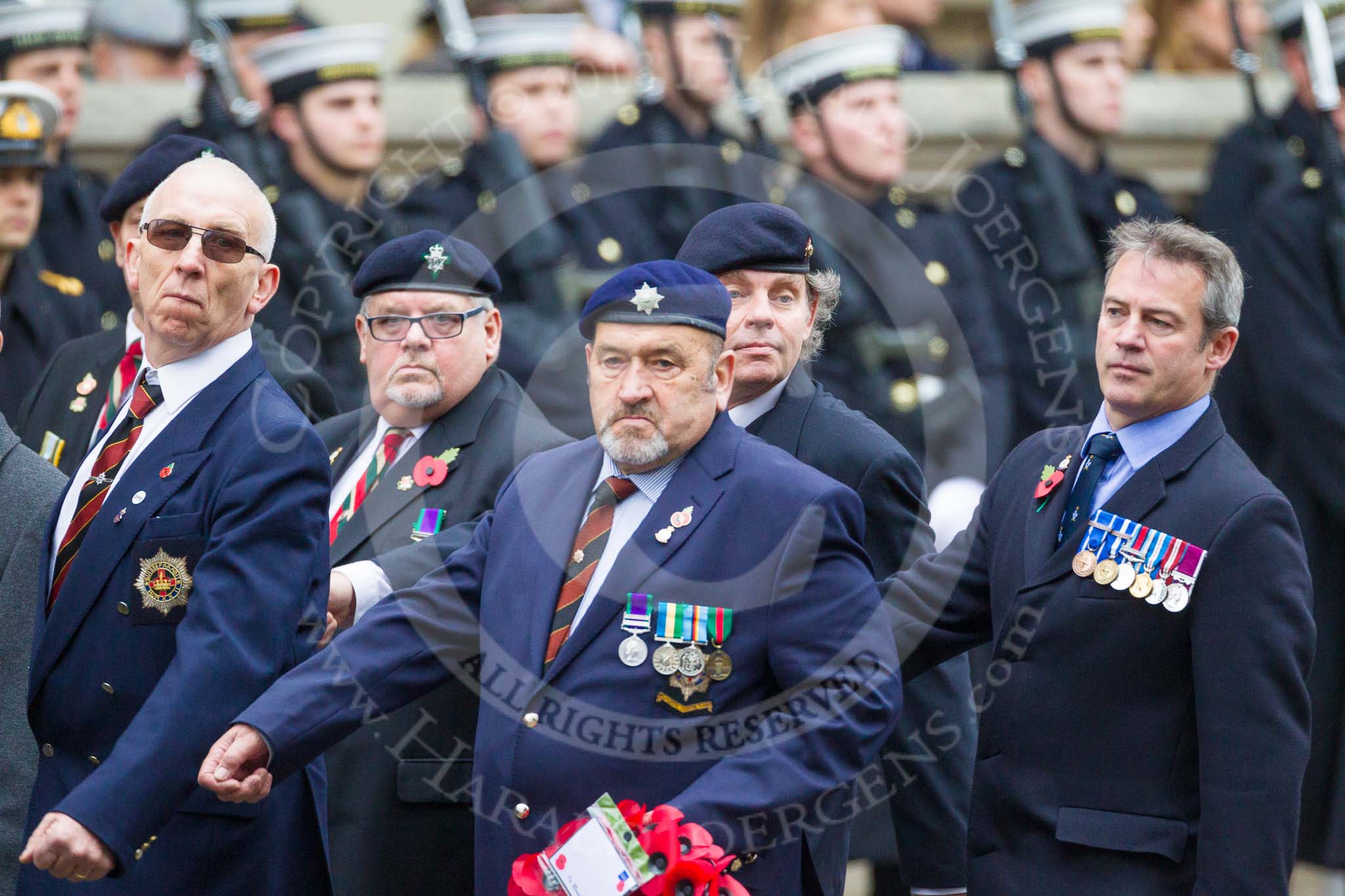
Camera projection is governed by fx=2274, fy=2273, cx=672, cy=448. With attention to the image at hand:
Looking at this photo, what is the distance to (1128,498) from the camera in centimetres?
460

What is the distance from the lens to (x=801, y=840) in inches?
177

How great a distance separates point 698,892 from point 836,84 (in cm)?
448

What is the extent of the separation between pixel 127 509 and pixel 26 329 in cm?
249

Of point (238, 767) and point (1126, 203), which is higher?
point (1126, 203)

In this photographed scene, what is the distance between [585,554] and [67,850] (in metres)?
1.12

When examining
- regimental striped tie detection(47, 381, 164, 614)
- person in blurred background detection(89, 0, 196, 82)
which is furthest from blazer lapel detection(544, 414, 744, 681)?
person in blurred background detection(89, 0, 196, 82)

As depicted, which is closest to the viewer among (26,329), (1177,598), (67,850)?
(67,850)

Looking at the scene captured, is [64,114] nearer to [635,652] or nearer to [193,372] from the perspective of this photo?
[193,372]

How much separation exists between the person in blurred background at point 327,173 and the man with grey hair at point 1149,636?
2984 mm

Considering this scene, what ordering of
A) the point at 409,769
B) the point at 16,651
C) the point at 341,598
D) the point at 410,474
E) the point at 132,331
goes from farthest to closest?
the point at 132,331
the point at 410,474
the point at 409,769
the point at 341,598
the point at 16,651

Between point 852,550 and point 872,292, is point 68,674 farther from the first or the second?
point 872,292

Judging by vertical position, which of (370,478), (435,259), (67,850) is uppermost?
(435,259)

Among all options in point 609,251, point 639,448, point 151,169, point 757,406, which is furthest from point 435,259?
point 609,251

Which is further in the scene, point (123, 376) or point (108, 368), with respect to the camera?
point (108, 368)
